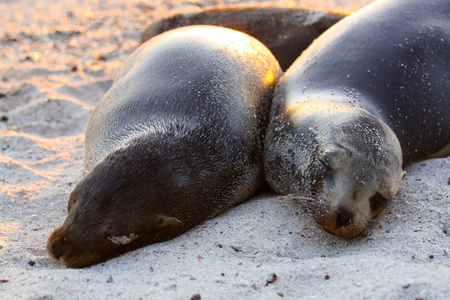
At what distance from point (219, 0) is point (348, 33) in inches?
223

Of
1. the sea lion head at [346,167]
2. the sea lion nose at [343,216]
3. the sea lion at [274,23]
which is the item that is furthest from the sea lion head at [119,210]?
the sea lion at [274,23]

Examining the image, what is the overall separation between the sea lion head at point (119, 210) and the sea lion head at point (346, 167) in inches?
35.3

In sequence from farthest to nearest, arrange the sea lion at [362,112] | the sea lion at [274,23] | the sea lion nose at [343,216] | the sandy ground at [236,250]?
1. the sea lion at [274,23]
2. the sea lion at [362,112]
3. the sea lion nose at [343,216]
4. the sandy ground at [236,250]

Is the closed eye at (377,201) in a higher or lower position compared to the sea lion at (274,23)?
lower

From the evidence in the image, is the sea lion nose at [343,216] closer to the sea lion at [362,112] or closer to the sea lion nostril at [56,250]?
the sea lion at [362,112]

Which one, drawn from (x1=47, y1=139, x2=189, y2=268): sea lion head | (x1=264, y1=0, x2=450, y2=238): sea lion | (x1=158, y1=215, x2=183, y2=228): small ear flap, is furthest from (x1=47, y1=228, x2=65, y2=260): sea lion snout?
(x1=264, y1=0, x2=450, y2=238): sea lion

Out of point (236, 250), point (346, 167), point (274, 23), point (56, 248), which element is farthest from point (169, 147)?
point (274, 23)

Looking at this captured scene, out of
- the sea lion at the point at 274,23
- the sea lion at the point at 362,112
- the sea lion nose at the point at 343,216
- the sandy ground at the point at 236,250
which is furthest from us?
the sea lion at the point at 274,23

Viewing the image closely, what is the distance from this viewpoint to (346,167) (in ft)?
11.5

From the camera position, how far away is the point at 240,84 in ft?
14.5

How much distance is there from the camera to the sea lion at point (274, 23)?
645 centimetres

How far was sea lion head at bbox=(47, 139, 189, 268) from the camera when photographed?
3430mm

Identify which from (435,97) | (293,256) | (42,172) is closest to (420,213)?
(293,256)

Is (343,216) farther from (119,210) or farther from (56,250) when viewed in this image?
(56,250)
